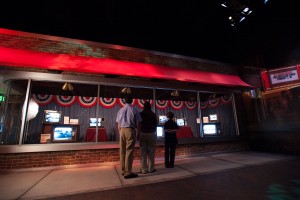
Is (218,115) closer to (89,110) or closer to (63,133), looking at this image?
(89,110)

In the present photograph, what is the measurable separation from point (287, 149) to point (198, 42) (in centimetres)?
634

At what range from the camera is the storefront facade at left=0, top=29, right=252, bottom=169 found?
4430 millimetres

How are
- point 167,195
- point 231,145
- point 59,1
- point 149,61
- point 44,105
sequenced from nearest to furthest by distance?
point 167,195
point 59,1
point 149,61
point 231,145
point 44,105

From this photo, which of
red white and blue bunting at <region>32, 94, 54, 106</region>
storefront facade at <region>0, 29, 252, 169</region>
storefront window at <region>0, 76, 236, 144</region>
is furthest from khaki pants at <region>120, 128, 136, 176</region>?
red white and blue bunting at <region>32, 94, 54, 106</region>

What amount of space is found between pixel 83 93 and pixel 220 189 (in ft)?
25.2

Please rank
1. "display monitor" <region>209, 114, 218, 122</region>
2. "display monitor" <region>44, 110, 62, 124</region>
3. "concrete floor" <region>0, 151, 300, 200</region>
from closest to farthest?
"concrete floor" <region>0, 151, 300, 200</region>
"display monitor" <region>44, 110, 62, 124</region>
"display monitor" <region>209, 114, 218, 122</region>

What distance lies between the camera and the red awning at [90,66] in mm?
4020

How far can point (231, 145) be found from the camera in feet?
22.9

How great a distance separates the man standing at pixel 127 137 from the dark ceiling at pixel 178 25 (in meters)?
4.81

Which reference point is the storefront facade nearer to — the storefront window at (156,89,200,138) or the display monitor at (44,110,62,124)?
the display monitor at (44,110,62,124)

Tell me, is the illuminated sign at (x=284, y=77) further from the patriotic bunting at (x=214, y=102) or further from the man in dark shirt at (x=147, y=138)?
the man in dark shirt at (x=147, y=138)

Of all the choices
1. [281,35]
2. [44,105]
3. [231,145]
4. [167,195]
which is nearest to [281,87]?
[281,35]

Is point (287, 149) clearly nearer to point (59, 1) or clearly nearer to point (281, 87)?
point (281, 87)

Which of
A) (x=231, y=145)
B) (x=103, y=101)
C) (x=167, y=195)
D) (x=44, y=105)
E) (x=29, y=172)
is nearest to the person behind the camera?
(x=167, y=195)
